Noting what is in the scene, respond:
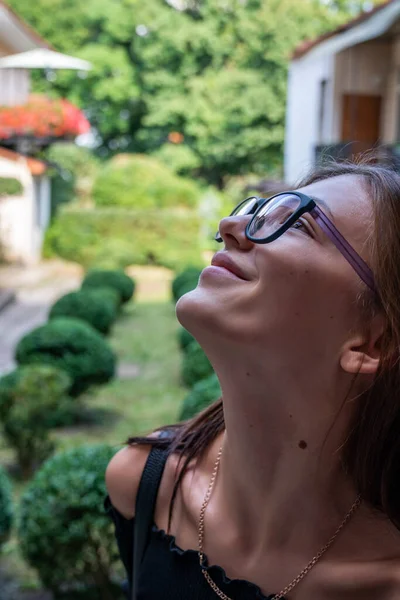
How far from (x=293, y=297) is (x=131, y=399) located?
23.2 feet

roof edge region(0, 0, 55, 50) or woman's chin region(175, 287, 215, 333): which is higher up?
roof edge region(0, 0, 55, 50)

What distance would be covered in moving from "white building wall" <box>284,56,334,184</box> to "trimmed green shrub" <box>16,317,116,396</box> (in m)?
7.93

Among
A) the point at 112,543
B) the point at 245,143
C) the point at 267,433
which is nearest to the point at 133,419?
the point at 112,543

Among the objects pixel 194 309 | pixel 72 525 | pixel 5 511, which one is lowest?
pixel 5 511

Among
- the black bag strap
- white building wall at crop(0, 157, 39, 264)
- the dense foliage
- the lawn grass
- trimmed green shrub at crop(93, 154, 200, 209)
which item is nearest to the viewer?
the black bag strap

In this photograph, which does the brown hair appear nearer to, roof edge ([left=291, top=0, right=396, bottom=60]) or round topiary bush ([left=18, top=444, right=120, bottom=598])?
round topiary bush ([left=18, top=444, right=120, bottom=598])

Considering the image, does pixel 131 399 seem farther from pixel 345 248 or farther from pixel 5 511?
pixel 345 248

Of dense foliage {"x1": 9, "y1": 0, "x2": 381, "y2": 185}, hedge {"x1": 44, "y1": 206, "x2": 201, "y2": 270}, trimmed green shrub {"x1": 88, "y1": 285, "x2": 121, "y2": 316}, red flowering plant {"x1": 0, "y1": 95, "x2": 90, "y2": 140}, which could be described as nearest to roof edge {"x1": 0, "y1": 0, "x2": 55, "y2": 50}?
red flowering plant {"x1": 0, "y1": 95, "x2": 90, "y2": 140}

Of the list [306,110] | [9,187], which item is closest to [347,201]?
[9,187]

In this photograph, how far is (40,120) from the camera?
1616 cm

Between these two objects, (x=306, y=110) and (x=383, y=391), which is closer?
(x=383, y=391)

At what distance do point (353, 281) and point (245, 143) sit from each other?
91.0ft

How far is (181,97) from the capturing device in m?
28.7

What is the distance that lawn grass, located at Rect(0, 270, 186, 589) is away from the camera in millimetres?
5736
